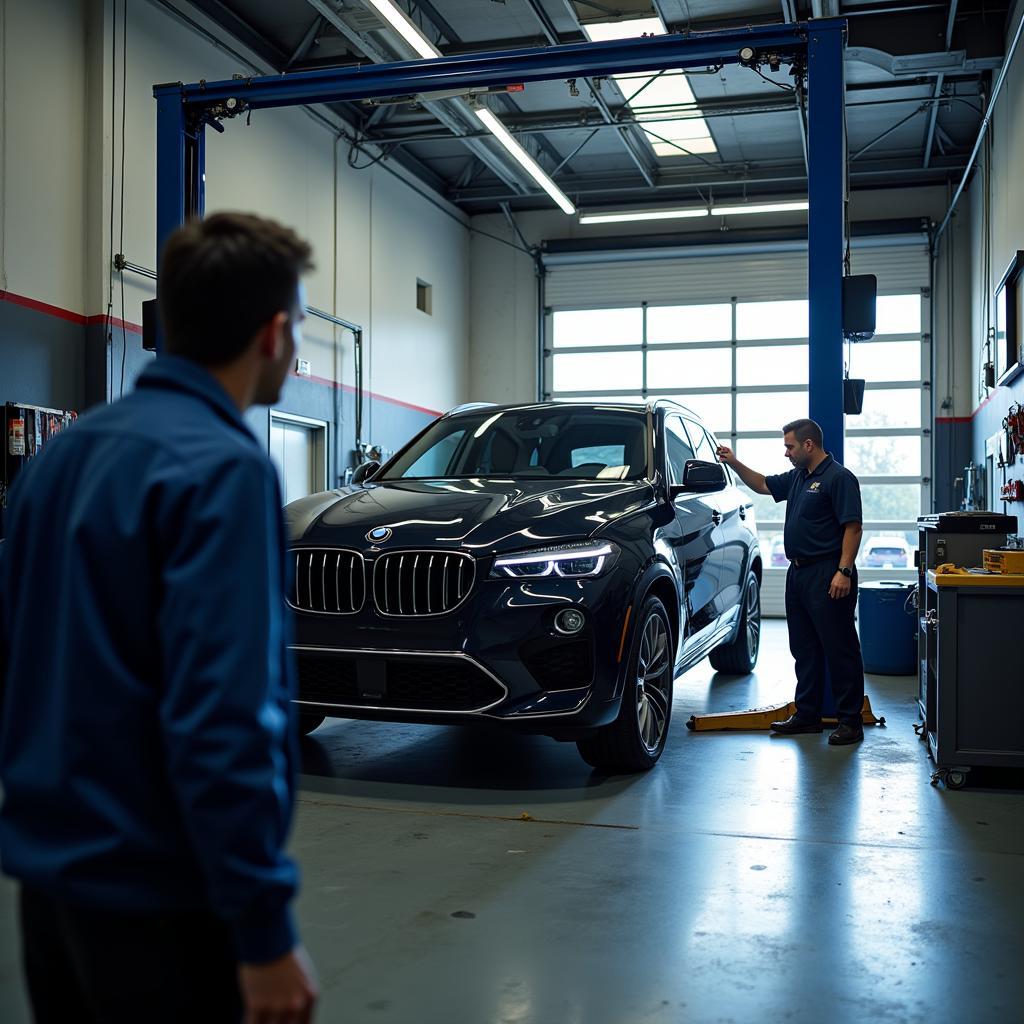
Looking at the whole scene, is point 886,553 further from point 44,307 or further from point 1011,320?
point 44,307

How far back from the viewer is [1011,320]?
9297mm

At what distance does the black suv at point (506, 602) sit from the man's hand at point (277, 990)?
10.8ft

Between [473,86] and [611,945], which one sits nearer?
[611,945]

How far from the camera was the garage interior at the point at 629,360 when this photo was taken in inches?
126

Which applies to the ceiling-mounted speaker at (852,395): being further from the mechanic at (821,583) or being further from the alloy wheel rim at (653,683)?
the alloy wheel rim at (653,683)

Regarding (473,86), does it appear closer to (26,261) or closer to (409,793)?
(26,261)

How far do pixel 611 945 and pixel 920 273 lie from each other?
1459 centimetres

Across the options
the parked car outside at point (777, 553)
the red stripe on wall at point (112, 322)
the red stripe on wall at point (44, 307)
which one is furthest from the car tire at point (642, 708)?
the parked car outside at point (777, 553)

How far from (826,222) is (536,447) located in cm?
236

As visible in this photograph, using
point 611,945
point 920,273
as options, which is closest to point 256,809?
point 611,945

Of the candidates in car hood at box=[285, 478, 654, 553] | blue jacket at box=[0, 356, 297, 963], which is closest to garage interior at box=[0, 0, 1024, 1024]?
car hood at box=[285, 478, 654, 553]

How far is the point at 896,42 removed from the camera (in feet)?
37.2

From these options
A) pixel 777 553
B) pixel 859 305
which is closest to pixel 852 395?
pixel 859 305

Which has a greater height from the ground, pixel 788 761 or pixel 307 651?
pixel 307 651
